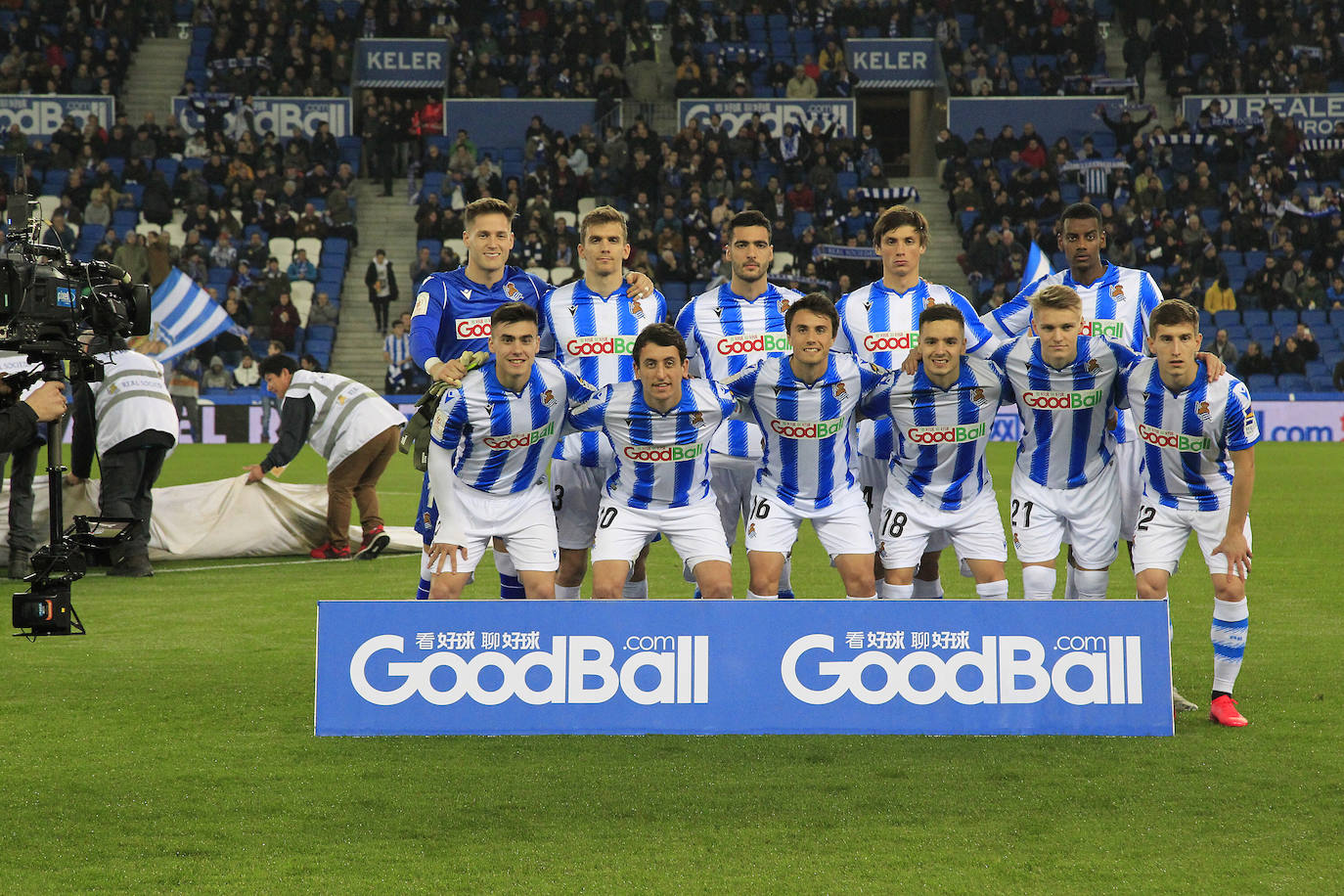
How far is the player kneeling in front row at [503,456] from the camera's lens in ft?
19.7

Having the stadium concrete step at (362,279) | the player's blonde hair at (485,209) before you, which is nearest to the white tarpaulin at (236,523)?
the player's blonde hair at (485,209)

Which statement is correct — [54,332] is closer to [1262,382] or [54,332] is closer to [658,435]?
[658,435]

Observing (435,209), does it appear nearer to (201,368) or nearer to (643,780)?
(201,368)

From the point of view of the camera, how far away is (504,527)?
6.11m

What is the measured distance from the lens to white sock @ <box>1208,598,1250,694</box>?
223 inches

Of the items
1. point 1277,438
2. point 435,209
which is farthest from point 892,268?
point 435,209

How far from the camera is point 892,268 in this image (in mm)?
6605

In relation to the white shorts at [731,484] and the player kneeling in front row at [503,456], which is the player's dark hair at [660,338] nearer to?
the player kneeling in front row at [503,456]

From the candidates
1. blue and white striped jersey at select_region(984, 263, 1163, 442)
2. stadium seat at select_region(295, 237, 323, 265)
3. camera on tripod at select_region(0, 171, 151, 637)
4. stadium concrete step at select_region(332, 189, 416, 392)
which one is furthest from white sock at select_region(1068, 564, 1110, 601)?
stadium seat at select_region(295, 237, 323, 265)

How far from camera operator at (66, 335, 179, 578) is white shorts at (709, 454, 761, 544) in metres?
4.42

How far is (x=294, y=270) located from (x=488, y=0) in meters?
9.35

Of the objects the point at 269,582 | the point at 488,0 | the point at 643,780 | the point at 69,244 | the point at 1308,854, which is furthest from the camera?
the point at 488,0

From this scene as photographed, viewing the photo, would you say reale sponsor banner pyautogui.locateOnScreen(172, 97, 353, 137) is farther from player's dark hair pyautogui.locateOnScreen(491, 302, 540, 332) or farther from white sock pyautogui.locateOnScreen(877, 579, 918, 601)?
white sock pyautogui.locateOnScreen(877, 579, 918, 601)

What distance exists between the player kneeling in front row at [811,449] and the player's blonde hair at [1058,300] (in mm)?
753
